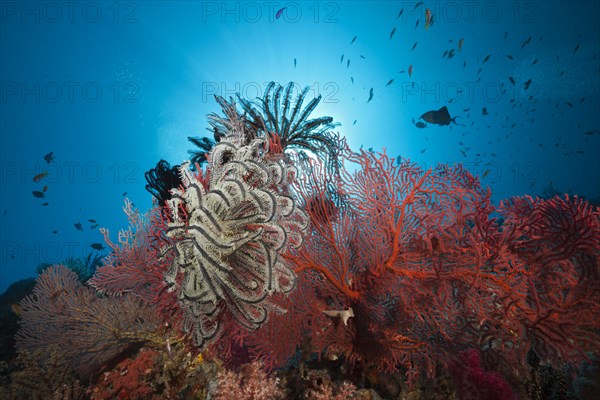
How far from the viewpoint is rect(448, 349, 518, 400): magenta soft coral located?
318cm

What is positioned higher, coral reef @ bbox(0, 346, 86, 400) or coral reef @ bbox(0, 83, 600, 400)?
coral reef @ bbox(0, 83, 600, 400)

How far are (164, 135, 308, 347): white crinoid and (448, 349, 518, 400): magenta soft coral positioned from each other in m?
2.51

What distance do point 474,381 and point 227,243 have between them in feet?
11.4

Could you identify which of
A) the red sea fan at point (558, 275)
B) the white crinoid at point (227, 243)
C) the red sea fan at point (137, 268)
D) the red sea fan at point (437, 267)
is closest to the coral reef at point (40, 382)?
the red sea fan at point (137, 268)

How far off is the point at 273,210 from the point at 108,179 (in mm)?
101608

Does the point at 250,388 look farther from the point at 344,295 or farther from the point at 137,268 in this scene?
the point at 137,268

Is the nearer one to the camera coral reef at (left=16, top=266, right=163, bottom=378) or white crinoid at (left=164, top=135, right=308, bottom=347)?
white crinoid at (left=164, top=135, right=308, bottom=347)

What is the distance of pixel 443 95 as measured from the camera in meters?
67.5

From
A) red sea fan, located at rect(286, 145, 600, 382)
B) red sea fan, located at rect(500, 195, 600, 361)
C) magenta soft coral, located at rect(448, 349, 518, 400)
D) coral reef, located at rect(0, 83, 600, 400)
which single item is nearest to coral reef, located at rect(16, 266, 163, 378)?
coral reef, located at rect(0, 83, 600, 400)

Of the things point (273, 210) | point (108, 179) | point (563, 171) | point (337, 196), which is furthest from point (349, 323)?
point (563, 171)

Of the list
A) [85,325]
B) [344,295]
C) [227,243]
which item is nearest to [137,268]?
[85,325]

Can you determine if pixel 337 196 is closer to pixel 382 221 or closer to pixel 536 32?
pixel 382 221

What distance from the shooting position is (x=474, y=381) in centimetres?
328

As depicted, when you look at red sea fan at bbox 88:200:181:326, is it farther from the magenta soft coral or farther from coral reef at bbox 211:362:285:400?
the magenta soft coral
